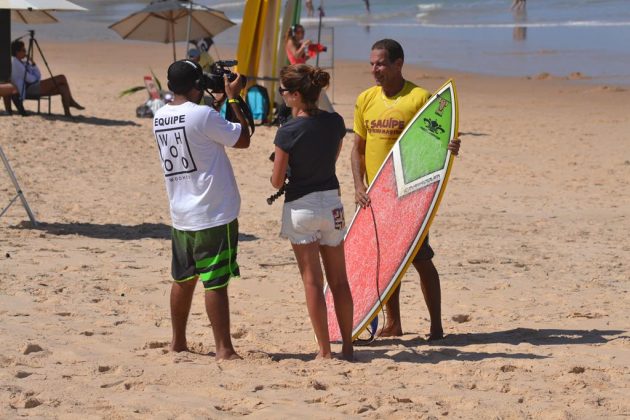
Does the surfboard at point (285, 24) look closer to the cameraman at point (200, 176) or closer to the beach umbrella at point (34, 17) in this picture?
the beach umbrella at point (34, 17)

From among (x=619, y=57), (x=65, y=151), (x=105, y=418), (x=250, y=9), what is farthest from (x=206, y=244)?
(x=619, y=57)

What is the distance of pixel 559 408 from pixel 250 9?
10.9 metres

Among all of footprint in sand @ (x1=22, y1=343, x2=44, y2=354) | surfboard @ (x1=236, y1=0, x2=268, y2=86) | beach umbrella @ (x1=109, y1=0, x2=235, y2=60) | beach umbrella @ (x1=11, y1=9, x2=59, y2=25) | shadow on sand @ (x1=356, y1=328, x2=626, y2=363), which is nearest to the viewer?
footprint in sand @ (x1=22, y1=343, x2=44, y2=354)

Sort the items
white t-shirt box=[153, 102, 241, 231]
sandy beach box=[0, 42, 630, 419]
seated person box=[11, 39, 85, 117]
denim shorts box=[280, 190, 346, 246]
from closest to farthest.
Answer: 1. sandy beach box=[0, 42, 630, 419]
2. white t-shirt box=[153, 102, 241, 231]
3. denim shorts box=[280, 190, 346, 246]
4. seated person box=[11, 39, 85, 117]

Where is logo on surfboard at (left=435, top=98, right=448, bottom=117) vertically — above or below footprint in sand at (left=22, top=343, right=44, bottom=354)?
above

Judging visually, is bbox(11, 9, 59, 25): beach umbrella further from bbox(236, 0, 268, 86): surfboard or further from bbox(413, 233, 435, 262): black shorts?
bbox(413, 233, 435, 262): black shorts

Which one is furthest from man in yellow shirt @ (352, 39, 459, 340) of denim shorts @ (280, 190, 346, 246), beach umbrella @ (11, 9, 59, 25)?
beach umbrella @ (11, 9, 59, 25)

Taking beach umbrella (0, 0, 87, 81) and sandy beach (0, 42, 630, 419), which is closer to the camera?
sandy beach (0, 42, 630, 419)

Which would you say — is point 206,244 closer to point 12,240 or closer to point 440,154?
point 440,154

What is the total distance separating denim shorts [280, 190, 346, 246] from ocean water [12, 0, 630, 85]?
13.1 metres

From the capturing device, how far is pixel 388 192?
5.81 meters

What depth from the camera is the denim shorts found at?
498 centimetres

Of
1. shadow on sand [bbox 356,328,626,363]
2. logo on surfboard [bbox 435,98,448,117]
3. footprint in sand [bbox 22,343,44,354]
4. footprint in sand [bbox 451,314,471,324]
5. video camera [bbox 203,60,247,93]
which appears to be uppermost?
video camera [bbox 203,60,247,93]

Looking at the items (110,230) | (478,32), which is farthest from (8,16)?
(478,32)
